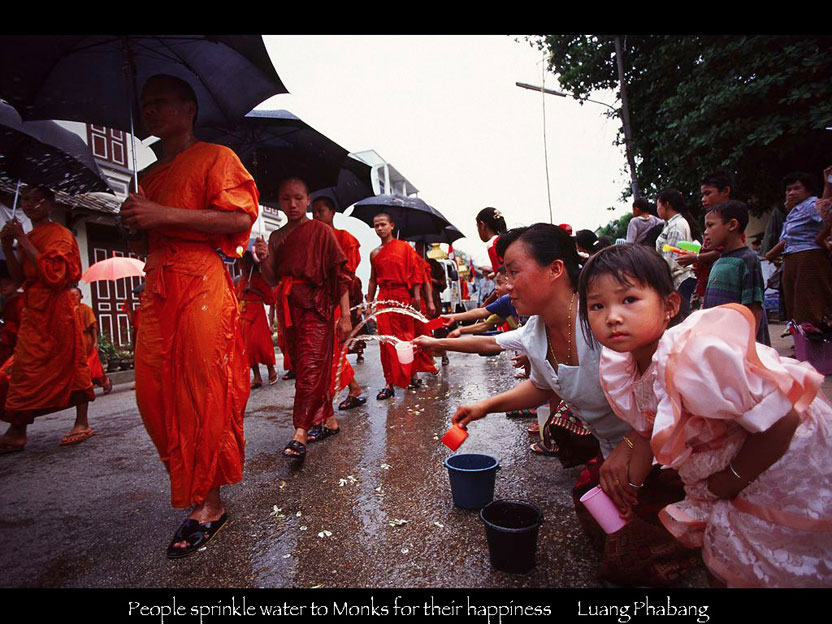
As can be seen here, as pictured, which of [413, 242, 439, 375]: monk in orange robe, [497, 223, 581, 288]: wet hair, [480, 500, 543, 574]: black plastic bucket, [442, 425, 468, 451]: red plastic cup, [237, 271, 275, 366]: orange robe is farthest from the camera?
[237, 271, 275, 366]: orange robe

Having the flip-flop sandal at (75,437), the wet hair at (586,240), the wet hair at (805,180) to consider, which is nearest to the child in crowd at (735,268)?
the wet hair at (586,240)

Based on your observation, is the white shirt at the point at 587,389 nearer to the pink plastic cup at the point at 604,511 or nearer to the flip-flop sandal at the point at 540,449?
the pink plastic cup at the point at 604,511

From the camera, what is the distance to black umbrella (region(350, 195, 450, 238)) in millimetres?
6738

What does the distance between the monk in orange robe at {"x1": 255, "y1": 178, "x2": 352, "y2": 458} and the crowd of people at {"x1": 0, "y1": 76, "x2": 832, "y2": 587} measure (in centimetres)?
2

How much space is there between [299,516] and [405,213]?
631 centimetres

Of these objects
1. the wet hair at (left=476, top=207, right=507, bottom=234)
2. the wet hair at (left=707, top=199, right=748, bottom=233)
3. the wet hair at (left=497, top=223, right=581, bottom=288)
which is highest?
the wet hair at (left=476, top=207, right=507, bottom=234)

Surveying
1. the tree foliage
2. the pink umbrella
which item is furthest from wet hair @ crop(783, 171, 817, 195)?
the pink umbrella

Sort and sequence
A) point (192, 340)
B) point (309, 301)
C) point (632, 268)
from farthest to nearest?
point (309, 301), point (192, 340), point (632, 268)

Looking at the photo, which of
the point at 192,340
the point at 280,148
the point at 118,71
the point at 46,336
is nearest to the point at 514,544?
the point at 192,340

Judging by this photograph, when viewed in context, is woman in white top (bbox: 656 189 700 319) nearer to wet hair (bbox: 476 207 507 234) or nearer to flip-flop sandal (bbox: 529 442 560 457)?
wet hair (bbox: 476 207 507 234)

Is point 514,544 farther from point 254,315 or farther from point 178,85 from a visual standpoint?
point 254,315

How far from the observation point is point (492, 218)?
14.1 feet

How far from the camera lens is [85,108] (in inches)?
116
